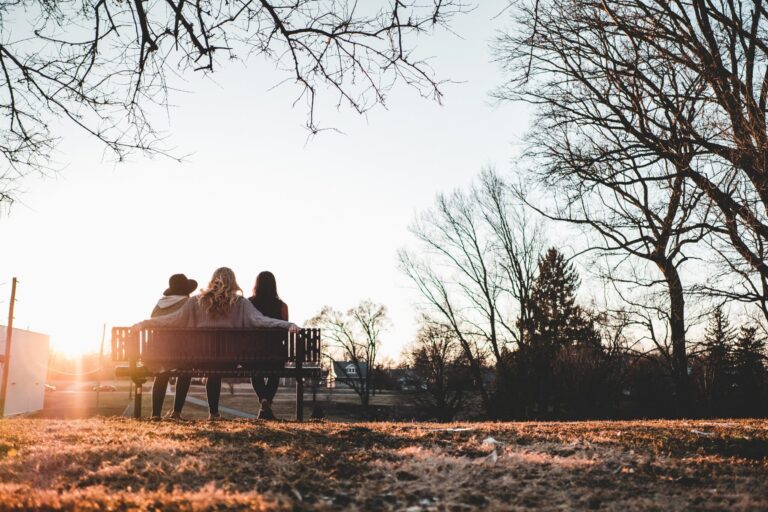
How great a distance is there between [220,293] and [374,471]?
157 inches

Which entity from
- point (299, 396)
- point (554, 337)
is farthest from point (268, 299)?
point (554, 337)

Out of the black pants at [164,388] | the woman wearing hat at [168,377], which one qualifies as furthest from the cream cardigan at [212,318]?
the black pants at [164,388]

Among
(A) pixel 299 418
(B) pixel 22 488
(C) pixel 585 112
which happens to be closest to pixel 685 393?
(C) pixel 585 112

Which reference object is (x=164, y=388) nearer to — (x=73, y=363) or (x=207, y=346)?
(x=207, y=346)

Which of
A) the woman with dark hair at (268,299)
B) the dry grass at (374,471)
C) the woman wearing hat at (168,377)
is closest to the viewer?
the dry grass at (374,471)

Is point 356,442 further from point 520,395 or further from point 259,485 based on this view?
point 520,395

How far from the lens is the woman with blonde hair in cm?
717

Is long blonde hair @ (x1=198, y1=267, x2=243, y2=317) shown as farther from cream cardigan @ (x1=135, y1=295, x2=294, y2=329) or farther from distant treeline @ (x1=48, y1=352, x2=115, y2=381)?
distant treeline @ (x1=48, y1=352, x2=115, y2=381)

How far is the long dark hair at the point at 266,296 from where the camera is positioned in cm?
787

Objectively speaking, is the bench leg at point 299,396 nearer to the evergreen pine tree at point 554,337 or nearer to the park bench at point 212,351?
the park bench at point 212,351

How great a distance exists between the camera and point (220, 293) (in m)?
7.16

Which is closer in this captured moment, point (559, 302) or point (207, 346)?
point (207, 346)

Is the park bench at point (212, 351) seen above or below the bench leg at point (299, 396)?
above

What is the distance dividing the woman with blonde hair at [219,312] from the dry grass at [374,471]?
2068 millimetres
